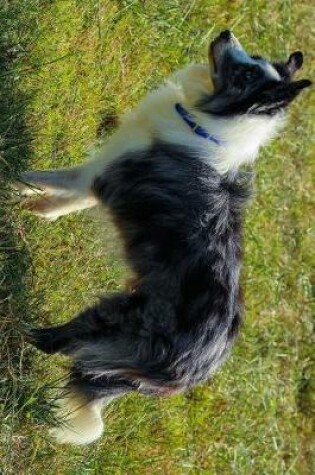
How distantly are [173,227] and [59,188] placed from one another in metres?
0.83

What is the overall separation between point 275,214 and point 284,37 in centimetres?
156

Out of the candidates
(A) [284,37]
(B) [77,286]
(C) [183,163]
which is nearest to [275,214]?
(A) [284,37]

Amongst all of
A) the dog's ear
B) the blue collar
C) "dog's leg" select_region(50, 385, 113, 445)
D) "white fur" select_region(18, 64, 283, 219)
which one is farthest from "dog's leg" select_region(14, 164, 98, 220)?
the dog's ear

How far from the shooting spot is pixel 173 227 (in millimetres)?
3850

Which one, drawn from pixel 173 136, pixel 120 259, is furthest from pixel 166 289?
pixel 173 136

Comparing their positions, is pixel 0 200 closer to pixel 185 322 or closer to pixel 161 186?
pixel 161 186

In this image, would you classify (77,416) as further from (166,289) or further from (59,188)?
(59,188)

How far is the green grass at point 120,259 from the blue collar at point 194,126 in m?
0.70

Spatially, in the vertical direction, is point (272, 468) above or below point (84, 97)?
below

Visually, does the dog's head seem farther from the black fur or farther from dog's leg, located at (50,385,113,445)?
dog's leg, located at (50,385,113,445)

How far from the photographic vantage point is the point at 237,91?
4.11 m

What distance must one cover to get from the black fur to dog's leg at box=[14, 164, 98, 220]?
0.29m

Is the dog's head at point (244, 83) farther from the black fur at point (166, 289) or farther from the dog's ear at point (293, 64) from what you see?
the black fur at point (166, 289)

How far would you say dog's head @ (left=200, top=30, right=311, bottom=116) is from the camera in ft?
13.0
